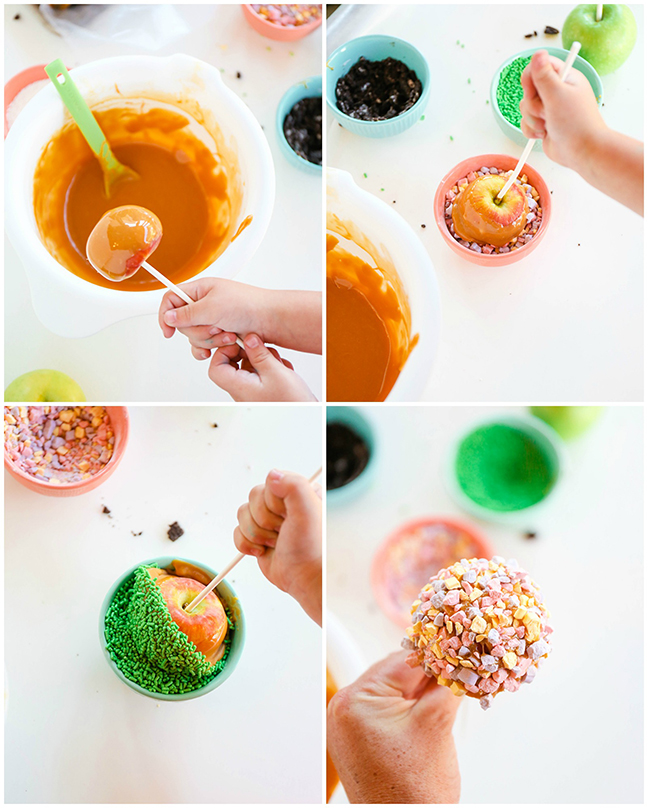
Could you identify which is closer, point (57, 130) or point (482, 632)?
point (482, 632)

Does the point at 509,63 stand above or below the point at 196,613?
above

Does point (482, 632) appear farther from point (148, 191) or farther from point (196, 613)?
point (148, 191)

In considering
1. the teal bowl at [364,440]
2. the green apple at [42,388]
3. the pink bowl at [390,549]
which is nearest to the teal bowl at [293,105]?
the teal bowl at [364,440]

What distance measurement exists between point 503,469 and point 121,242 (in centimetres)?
65

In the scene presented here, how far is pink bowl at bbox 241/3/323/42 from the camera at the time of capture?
0.79 m

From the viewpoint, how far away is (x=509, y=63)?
81cm

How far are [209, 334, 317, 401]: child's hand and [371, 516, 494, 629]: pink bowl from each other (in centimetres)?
28

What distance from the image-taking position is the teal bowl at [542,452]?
2.83 ft

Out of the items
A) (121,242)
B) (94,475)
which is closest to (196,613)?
(94,475)

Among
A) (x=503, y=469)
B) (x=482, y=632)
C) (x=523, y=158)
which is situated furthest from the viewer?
(x=503, y=469)

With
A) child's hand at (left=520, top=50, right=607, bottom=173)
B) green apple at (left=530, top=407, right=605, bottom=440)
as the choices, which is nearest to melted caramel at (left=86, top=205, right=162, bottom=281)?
child's hand at (left=520, top=50, right=607, bottom=173)

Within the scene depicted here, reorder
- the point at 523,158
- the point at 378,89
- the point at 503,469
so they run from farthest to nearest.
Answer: the point at 503,469, the point at 378,89, the point at 523,158

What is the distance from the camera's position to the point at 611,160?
25.6 inches

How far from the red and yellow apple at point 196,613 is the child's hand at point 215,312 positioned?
1.06 ft
